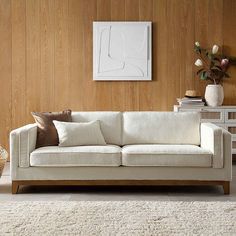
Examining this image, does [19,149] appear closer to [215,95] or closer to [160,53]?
[160,53]

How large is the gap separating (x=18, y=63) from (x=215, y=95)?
2.53 m

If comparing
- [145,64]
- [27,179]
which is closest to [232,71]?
[145,64]

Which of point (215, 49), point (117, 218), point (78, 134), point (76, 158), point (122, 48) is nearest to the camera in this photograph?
point (117, 218)

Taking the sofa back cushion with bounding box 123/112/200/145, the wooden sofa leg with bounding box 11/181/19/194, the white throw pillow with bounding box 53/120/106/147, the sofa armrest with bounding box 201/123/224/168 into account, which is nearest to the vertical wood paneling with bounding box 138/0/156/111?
the sofa back cushion with bounding box 123/112/200/145

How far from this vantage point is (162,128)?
5090 millimetres

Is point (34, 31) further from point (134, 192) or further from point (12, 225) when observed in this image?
point (12, 225)

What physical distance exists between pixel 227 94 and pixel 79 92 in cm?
192

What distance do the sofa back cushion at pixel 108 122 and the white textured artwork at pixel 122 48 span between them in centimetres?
113

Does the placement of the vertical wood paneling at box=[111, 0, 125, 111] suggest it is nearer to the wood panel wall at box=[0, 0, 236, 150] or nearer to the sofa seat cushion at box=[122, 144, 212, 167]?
the wood panel wall at box=[0, 0, 236, 150]

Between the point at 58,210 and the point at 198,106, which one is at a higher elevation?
the point at 198,106

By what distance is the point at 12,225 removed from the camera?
326 cm

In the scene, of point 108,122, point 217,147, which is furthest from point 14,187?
point 217,147

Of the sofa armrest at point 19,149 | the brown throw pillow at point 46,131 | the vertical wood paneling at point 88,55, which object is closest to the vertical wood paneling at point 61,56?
the vertical wood paneling at point 88,55

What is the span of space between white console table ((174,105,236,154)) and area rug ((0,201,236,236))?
2.08 meters
